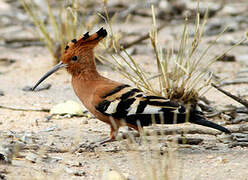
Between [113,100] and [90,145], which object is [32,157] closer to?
[90,145]

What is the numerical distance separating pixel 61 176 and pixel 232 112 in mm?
1925

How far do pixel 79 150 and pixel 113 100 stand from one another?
0.44 metres

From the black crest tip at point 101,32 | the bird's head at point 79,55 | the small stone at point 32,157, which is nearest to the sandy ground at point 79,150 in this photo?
the small stone at point 32,157

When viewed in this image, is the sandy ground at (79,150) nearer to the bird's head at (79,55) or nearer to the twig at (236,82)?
the twig at (236,82)

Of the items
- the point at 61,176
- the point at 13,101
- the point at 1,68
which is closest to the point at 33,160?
the point at 61,176

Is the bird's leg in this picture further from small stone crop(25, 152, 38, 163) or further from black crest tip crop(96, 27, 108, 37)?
A: black crest tip crop(96, 27, 108, 37)

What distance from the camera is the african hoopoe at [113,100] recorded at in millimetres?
3496

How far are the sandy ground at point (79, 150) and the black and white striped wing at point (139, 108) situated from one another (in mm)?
197

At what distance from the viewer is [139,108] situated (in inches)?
139

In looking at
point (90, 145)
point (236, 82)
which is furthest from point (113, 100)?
point (236, 82)

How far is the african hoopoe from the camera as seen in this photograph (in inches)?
138

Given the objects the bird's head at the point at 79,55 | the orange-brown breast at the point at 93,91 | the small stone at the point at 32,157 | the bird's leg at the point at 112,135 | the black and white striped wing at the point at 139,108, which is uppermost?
the bird's head at the point at 79,55

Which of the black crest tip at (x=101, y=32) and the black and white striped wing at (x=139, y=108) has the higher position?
the black crest tip at (x=101, y=32)

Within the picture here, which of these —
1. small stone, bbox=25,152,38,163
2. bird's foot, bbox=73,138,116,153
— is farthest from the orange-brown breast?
small stone, bbox=25,152,38,163
